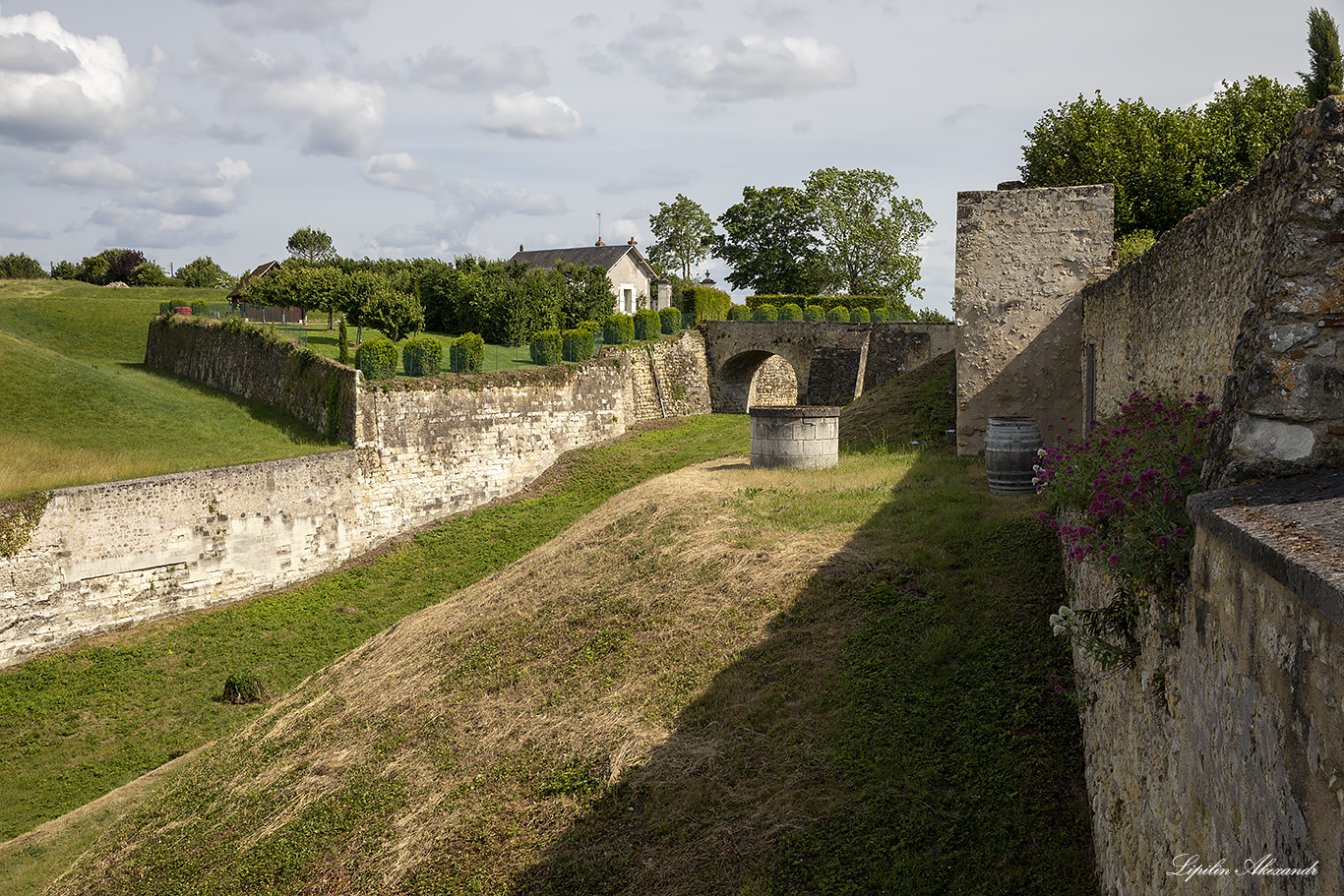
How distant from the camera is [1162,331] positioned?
7336 mm

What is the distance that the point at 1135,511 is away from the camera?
409 cm

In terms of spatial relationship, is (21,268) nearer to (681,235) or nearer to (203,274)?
(203,274)

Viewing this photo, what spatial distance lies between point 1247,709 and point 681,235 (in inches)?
2429

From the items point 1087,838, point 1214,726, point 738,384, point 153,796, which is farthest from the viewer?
point 738,384

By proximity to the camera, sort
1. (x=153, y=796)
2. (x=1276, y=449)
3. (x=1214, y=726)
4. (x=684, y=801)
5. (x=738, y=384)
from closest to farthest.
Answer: (x=1214, y=726), (x=1276, y=449), (x=684, y=801), (x=153, y=796), (x=738, y=384)

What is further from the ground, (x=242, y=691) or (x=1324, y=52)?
(x=1324, y=52)

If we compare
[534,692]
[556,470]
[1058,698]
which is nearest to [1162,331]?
[1058,698]

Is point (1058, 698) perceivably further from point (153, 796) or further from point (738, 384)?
point (738, 384)

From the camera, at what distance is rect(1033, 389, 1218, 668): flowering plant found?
12.6 ft

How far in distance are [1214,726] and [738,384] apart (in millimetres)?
→ 32520

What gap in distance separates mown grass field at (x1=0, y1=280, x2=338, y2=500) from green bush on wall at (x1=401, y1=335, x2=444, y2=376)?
2.82 metres

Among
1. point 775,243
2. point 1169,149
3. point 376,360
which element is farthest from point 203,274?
point 1169,149

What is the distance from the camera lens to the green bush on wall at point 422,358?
76.6 feet

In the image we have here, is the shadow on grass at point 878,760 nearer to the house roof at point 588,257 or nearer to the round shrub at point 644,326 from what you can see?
the round shrub at point 644,326
